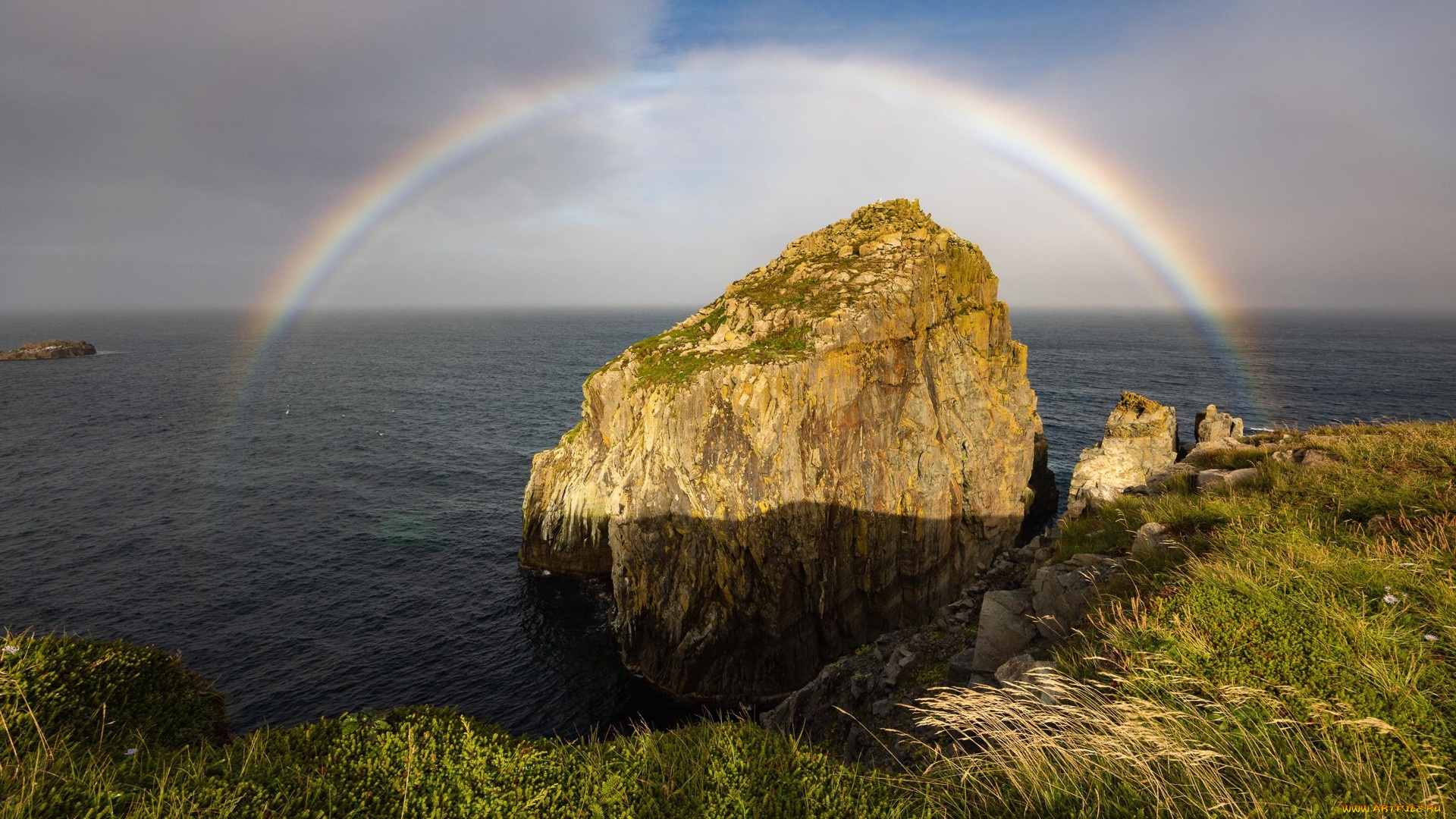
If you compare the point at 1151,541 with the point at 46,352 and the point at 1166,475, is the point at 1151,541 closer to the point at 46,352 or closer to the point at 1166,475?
the point at 1166,475

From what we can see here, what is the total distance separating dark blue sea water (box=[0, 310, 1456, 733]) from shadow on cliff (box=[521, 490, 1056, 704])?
3.02 m

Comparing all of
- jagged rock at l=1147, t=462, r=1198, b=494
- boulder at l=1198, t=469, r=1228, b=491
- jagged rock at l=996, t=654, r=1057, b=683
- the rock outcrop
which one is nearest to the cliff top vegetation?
jagged rock at l=1147, t=462, r=1198, b=494

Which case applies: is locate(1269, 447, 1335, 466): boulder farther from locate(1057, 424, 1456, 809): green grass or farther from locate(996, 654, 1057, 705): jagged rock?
locate(996, 654, 1057, 705): jagged rock

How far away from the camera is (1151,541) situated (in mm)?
12133

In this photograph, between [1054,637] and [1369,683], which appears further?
[1054,637]

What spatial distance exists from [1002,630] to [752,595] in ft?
64.1

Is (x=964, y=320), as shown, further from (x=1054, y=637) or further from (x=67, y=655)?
(x=67, y=655)

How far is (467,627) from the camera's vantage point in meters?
36.3

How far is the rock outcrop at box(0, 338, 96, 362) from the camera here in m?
135

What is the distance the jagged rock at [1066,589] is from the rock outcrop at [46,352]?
203 metres

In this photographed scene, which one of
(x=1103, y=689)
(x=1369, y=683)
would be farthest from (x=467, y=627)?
(x=1369, y=683)

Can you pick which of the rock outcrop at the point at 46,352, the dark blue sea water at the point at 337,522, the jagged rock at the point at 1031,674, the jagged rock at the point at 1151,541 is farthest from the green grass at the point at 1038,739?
the rock outcrop at the point at 46,352

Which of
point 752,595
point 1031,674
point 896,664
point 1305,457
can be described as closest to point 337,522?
point 752,595

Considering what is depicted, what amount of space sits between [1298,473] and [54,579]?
62894 mm
